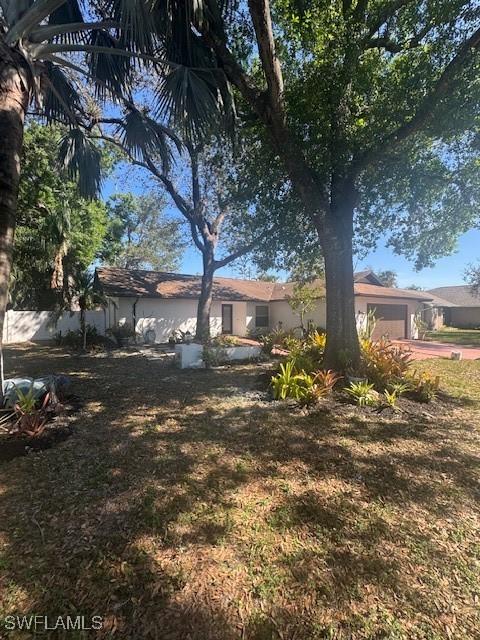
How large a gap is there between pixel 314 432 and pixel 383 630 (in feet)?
9.71

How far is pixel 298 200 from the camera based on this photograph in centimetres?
883

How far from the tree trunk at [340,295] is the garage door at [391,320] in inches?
476

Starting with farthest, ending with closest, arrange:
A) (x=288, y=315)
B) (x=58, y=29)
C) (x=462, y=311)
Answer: (x=462, y=311), (x=288, y=315), (x=58, y=29)

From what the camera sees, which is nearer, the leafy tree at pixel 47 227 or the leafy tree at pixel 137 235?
the leafy tree at pixel 47 227

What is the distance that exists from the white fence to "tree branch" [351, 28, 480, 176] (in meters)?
15.9

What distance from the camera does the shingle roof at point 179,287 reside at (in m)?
16.3

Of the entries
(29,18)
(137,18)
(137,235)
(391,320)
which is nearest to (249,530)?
(137,18)

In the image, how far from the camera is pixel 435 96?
18.7 ft

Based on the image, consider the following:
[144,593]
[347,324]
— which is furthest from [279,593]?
[347,324]

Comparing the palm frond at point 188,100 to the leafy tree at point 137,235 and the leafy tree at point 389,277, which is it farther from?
the leafy tree at point 389,277

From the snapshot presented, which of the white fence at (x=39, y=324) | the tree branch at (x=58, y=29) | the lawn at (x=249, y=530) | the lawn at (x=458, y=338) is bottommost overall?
the lawn at (x=249, y=530)

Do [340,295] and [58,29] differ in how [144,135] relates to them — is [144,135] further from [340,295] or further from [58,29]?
[340,295]

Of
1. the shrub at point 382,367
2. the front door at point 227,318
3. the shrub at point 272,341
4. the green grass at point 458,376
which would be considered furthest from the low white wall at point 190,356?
the front door at point 227,318

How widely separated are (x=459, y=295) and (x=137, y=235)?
37.3m
